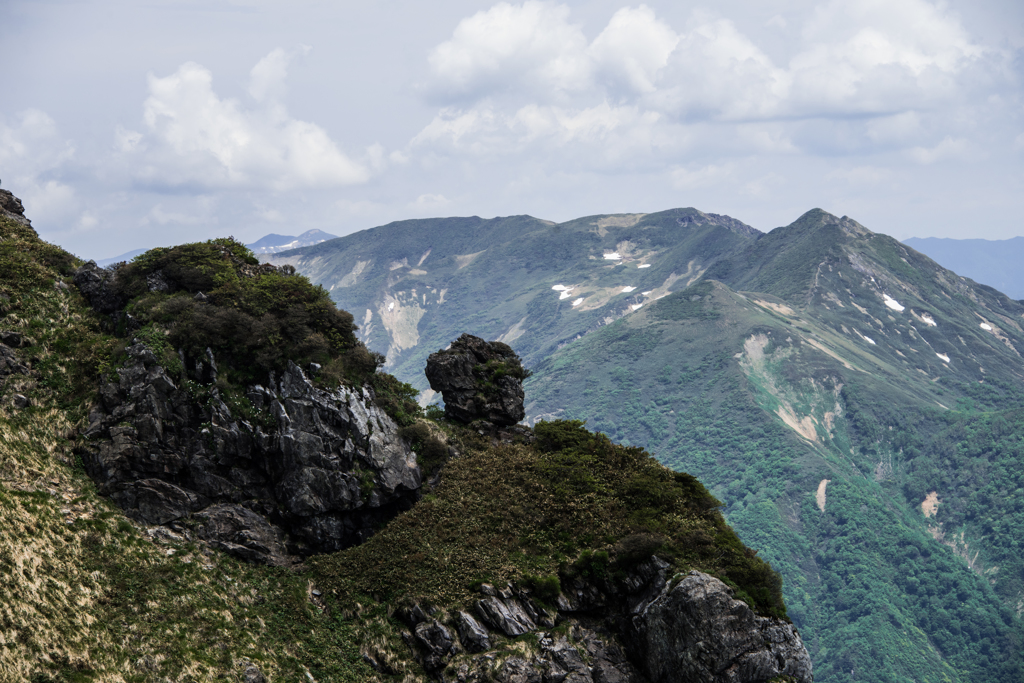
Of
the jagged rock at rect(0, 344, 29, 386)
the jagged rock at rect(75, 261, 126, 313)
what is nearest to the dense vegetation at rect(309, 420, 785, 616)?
the jagged rock at rect(0, 344, 29, 386)

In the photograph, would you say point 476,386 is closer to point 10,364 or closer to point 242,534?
point 242,534

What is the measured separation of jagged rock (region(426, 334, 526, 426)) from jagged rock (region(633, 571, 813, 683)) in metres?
22.3

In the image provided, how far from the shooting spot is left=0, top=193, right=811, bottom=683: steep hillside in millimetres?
35812

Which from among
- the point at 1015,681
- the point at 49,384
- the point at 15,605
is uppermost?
the point at 49,384

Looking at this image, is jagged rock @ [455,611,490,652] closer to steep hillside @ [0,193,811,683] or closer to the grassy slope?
steep hillside @ [0,193,811,683]

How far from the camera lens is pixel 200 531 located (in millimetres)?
42375

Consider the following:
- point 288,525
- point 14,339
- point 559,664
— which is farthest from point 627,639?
point 14,339

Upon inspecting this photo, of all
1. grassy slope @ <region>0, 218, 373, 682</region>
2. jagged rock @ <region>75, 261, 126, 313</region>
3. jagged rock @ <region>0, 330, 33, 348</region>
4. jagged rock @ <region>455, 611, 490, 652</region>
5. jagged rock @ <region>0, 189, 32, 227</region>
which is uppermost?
jagged rock @ <region>0, 189, 32, 227</region>

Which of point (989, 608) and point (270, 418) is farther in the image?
point (989, 608)

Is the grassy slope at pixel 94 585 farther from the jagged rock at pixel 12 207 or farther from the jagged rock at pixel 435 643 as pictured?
the jagged rock at pixel 12 207

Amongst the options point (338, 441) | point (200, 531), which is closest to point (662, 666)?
point (338, 441)

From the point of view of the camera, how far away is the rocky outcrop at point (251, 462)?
42.7m

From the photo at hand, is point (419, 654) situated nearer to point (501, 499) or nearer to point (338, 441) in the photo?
point (501, 499)

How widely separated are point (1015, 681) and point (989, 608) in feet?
71.7
